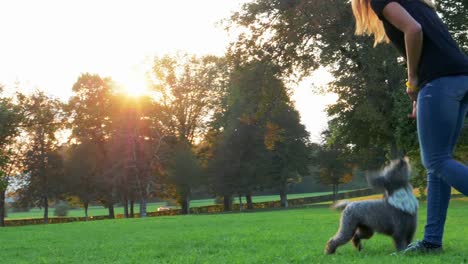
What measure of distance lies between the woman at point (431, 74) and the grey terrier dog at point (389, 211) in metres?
0.75

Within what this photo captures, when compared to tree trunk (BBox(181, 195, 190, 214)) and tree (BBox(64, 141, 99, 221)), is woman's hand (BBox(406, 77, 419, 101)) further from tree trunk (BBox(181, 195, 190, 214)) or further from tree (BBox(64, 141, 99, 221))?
tree trunk (BBox(181, 195, 190, 214))

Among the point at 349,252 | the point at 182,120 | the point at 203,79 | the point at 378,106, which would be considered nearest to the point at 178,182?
the point at 182,120

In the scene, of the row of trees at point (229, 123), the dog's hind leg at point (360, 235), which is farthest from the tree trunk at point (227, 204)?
the dog's hind leg at point (360, 235)

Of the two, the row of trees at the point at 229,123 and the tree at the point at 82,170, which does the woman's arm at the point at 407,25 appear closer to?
the row of trees at the point at 229,123

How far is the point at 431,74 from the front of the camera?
4.53 metres

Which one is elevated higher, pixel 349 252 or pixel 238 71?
pixel 238 71

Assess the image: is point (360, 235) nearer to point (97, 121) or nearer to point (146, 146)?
point (146, 146)

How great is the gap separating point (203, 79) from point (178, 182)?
10537 millimetres

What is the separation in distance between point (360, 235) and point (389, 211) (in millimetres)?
509

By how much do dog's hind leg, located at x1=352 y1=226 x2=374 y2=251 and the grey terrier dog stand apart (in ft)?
0.18

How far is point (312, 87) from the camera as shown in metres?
34.1

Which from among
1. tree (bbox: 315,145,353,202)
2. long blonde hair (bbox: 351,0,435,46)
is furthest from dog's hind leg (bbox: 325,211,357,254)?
tree (bbox: 315,145,353,202)

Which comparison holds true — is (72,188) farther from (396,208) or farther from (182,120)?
(396,208)

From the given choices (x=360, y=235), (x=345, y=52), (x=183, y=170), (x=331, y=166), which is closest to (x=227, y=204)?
(x=331, y=166)
